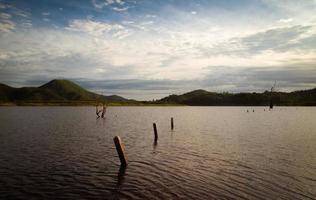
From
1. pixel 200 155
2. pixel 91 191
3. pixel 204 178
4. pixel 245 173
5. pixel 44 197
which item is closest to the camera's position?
pixel 44 197

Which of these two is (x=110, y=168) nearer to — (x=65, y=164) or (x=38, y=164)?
(x=65, y=164)

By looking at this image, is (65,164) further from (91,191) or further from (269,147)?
(269,147)

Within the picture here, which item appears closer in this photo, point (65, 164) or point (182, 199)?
point (182, 199)

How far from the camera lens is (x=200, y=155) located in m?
24.1

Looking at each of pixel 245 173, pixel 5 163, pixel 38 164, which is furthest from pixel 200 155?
pixel 5 163

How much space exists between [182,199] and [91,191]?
465 centimetres

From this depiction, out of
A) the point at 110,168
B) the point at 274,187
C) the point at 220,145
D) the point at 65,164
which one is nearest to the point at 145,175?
the point at 110,168

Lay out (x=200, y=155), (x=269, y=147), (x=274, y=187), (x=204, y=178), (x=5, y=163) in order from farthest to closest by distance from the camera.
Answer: (x=269, y=147)
(x=200, y=155)
(x=5, y=163)
(x=204, y=178)
(x=274, y=187)

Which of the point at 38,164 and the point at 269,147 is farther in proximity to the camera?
the point at 269,147

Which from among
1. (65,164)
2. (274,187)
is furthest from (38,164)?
(274,187)

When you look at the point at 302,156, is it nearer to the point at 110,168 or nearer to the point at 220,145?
the point at 220,145

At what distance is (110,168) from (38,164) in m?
5.19

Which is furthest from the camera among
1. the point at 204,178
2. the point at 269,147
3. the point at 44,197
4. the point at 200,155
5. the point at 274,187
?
the point at 269,147

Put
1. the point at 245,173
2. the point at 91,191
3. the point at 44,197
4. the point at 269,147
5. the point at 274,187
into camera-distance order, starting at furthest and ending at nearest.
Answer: the point at 269,147 → the point at 245,173 → the point at 274,187 → the point at 91,191 → the point at 44,197
